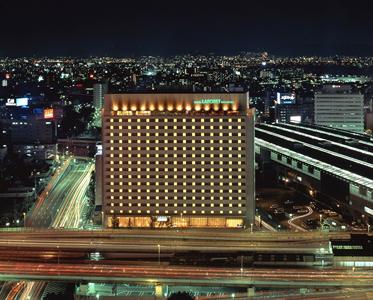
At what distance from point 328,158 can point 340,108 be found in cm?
1780

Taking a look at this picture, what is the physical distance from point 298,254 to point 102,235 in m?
6.27

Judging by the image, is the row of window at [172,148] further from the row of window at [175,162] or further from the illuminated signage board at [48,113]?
the illuminated signage board at [48,113]

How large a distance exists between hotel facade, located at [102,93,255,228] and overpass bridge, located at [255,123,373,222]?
4710 mm

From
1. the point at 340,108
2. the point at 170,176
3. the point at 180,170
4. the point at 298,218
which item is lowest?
the point at 298,218

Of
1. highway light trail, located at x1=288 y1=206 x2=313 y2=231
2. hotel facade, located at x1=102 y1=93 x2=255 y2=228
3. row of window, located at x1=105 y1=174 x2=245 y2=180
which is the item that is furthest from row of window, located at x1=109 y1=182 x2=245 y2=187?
highway light trail, located at x1=288 y1=206 x2=313 y2=231

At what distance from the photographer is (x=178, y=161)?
24.2 metres

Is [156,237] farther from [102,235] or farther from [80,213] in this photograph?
[80,213]

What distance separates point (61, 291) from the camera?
17.4 meters

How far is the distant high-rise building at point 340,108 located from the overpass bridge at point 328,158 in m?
5.35

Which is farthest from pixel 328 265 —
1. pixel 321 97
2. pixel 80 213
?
pixel 321 97

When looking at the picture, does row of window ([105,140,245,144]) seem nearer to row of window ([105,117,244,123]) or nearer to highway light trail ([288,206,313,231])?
row of window ([105,117,244,123])

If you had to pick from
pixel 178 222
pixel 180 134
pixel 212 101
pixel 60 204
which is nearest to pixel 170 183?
pixel 178 222

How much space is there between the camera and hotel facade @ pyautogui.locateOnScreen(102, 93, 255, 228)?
23969 mm

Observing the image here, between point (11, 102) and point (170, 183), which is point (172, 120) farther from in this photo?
point (11, 102)
